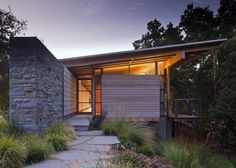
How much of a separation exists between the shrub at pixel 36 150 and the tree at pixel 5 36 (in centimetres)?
1089

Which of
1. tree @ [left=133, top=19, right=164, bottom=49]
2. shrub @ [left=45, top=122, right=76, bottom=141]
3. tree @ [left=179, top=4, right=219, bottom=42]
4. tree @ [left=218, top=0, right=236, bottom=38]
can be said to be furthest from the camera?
tree @ [left=133, top=19, right=164, bottom=49]

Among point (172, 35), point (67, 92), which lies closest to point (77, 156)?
point (67, 92)

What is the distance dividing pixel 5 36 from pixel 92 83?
7189mm

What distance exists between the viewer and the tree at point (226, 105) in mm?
10594

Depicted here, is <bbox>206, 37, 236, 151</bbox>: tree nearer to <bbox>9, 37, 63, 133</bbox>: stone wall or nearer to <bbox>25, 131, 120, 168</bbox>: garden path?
<bbox>25, 131, 120, 168</bbox>: garden path

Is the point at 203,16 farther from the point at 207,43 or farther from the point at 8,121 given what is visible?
the point at 8,121

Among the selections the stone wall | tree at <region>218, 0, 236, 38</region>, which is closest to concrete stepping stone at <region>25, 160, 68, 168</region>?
the stone wall

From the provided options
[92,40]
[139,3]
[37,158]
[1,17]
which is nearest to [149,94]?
[139,3]

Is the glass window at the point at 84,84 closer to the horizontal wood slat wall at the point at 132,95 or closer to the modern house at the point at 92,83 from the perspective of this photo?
the modern house at the point at 92,83

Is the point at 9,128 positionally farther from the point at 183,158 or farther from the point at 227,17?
the point at 227,17

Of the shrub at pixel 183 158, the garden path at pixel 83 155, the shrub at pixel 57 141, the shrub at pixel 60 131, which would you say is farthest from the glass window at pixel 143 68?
the shrub at pixel 183 158

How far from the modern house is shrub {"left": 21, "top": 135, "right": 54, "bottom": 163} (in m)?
1.01

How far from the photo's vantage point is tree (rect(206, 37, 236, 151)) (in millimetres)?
10594

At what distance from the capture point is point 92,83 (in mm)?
12695
